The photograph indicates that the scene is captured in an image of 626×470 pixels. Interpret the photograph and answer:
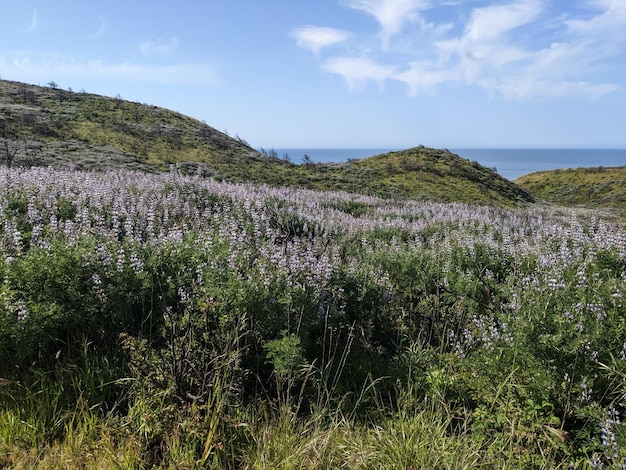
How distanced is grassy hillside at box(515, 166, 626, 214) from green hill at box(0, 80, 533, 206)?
10.2 metres

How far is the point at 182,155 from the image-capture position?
1399 inches

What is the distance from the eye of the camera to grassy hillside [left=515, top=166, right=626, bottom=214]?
4091 cm

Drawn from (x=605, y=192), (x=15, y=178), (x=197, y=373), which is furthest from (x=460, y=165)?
(x=197, y=373)

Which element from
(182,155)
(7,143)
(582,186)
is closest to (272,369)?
(7,143)

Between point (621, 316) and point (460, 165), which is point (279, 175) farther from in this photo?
point (621, 316)

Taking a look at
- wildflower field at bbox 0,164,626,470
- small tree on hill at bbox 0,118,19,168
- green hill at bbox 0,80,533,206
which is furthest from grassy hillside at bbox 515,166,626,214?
small tree on hill at bbox 0,118,19,168

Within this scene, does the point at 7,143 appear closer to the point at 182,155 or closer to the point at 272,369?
the point at 182,155

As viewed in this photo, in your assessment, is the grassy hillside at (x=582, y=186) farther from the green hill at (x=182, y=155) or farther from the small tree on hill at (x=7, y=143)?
the small tree on hill at (x=7, y=143)

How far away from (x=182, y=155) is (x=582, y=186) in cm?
4352

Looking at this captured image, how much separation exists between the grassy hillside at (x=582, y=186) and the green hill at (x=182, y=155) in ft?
33.6

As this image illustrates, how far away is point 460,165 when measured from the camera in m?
38.3

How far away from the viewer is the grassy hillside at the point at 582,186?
134 ft

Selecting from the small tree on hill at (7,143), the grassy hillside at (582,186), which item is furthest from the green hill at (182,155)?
the grassy hillside at (582,186)

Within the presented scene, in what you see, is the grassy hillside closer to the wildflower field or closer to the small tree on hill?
the wildflower field
